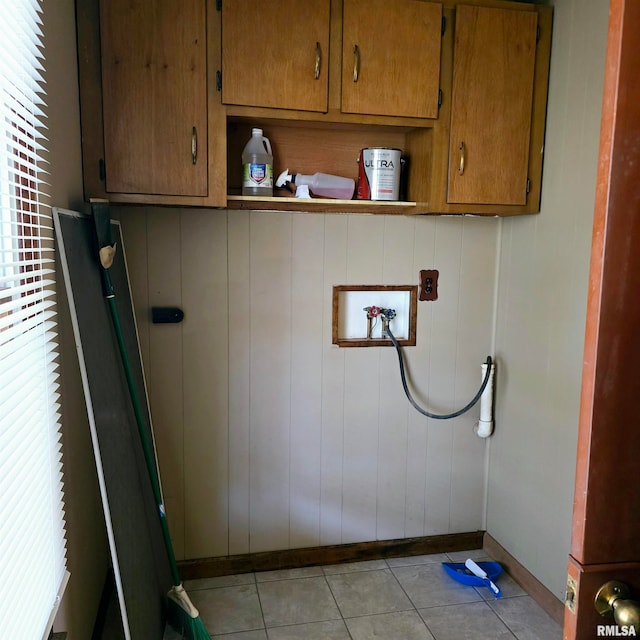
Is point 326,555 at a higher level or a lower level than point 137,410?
lower

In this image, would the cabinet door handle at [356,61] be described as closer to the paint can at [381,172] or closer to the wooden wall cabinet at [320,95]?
the wooden wall cabinet at [320,95]

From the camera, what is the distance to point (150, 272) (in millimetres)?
2305

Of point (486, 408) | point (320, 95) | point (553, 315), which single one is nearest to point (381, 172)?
point (320, 95)

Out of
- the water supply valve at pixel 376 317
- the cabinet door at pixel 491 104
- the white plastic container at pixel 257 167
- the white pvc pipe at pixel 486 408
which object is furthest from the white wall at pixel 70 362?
the white pvc pipe at pixel 486 408

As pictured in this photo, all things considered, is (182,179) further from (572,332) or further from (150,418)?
(572,332)

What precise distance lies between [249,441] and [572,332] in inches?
53.4

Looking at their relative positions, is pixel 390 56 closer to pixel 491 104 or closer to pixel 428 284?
pixel 491 104

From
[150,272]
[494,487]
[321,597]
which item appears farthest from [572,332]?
[150,272]

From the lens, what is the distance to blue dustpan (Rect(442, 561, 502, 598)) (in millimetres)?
→ 2436

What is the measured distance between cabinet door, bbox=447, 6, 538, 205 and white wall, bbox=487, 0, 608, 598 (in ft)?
0.38

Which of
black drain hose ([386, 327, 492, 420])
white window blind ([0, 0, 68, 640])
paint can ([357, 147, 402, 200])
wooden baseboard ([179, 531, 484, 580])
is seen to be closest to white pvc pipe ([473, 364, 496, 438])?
black drain hose ([386, 327, 492, 420])

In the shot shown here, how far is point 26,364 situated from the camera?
1253 mm

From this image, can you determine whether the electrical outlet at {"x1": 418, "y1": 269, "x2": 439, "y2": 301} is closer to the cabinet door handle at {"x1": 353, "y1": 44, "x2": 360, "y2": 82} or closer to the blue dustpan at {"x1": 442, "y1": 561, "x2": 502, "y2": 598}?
the cabinet door handle at {"x1": 353, "y1": 44, "x2": 360, "y2": 82}

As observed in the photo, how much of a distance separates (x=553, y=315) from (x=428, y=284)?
0.54 meters
